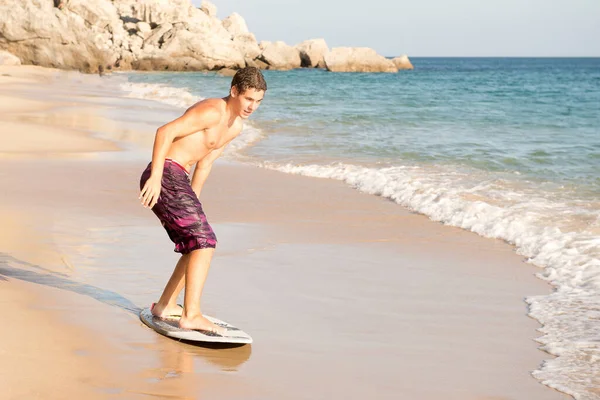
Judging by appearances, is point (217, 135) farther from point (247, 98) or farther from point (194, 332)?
point (194, 332)

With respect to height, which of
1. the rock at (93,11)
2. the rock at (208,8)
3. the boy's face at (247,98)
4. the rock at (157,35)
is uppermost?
the rock at (208,8)

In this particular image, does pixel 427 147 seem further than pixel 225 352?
Yes

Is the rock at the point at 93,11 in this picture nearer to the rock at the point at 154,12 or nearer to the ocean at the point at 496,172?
the rock at the point at 154,12

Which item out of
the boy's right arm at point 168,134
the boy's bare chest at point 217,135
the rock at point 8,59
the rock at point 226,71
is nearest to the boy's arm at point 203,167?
the boy's bare chest at point 217,135

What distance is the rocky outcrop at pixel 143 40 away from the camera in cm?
5222

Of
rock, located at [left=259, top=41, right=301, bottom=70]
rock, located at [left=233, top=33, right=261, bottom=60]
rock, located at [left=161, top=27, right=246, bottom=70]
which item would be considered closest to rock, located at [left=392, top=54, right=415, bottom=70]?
rock, located at [left=259, top=41, right=301, bottom=70]

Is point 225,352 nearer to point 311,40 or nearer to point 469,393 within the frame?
point 469,393

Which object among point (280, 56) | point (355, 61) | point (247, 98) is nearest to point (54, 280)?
point (247, 98)

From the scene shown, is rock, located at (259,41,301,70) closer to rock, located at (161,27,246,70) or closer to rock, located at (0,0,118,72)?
rock, located at (161,27,246,70)

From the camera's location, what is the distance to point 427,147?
51.0 feet

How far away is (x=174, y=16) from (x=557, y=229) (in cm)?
7471

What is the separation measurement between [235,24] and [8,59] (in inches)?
1717

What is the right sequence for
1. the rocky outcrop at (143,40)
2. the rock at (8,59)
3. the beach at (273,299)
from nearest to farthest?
the beach at (273,299) → the rock at (8,59) → the rocky outcrop at (143,40)

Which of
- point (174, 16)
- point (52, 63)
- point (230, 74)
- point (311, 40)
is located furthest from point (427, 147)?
point (311, 40)
